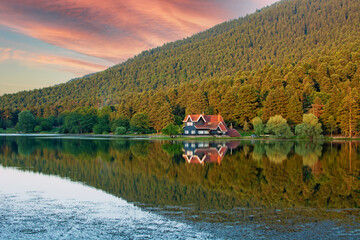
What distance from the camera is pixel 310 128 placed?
75000 millimetres

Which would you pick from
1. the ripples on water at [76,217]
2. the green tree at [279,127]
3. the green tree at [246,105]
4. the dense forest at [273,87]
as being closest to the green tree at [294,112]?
the dense forest at [273,87]

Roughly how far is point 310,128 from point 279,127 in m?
6.81

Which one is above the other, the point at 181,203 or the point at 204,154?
the point at 204,154

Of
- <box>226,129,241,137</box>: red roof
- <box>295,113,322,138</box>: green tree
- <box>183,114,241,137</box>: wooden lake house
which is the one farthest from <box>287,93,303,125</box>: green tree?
<box>183,114,241,137</box>: wooden lake house

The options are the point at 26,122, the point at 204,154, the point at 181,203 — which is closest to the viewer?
the point at 181,203

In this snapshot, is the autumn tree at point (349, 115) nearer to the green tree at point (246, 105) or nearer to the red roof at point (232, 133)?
the green tree at point (246, 105)

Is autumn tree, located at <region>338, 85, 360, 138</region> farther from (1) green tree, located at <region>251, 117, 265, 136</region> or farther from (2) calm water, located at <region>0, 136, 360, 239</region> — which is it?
(2) calm water, located at <region>0, 136, 360, 239</region>

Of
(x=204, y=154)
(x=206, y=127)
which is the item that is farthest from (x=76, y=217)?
(x=206, y=127)

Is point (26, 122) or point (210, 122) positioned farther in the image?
point (26, 122)

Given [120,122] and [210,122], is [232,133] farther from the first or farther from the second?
[120,122]

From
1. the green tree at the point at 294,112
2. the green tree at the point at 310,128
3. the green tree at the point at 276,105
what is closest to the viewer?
the green tree at the point at 310,128

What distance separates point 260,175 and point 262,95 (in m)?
79.1

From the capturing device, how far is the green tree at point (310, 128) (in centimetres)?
7506

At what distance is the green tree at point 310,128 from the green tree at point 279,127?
7.59 feet
